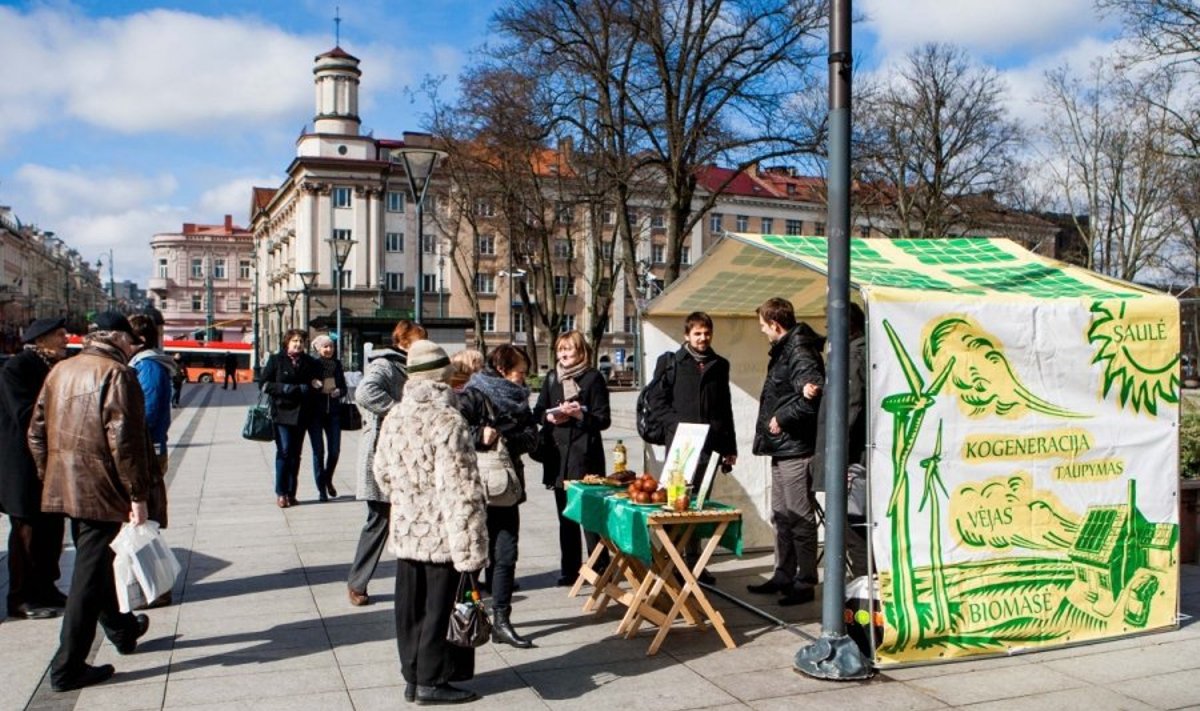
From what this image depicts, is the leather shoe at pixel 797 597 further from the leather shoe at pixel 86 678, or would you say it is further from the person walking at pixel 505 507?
the leather shoe at pixel 86 678

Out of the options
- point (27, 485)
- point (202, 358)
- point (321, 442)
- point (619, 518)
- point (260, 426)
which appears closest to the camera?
point (619, 518)

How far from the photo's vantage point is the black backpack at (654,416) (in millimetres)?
7523

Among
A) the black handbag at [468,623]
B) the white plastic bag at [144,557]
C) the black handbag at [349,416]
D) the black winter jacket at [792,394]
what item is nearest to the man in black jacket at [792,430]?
the black winter jacket at [792,394]

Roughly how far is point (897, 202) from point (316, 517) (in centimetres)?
3310

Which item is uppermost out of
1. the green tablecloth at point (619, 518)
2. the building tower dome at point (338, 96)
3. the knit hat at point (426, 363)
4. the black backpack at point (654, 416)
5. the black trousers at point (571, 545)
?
the building tower dome at point (338, 96)

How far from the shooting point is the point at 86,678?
17.3 feet

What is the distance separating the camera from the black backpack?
24.7 feet

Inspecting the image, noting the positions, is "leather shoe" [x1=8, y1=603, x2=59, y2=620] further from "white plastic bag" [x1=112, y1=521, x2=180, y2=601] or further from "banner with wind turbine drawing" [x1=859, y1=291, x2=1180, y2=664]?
"banner with wind turbine drawing" [x1=859, y1=291, x2=1180, y2=664]

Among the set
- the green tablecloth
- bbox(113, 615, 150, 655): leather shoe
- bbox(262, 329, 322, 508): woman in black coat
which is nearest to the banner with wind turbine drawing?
the green tablecloth

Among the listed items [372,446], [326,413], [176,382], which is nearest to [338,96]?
[176,382]

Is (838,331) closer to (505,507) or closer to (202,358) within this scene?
(505,507)

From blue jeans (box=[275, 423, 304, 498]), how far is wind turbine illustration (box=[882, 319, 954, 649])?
7236 millimetres

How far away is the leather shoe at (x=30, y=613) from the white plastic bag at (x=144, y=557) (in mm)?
957

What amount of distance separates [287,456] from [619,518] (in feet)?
20.3
